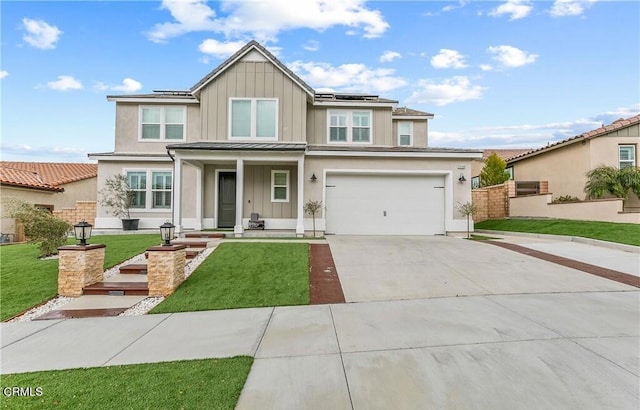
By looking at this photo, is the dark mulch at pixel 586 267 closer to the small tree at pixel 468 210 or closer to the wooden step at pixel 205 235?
the small tree at pixel 468 210

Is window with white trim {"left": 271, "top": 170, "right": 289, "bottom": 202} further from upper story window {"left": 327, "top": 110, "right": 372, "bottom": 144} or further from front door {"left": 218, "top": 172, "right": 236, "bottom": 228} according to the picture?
upper story window {"left": 327, "top": 110, "right": 372, "bottom": 144}

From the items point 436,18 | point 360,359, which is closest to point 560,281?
point 360,359

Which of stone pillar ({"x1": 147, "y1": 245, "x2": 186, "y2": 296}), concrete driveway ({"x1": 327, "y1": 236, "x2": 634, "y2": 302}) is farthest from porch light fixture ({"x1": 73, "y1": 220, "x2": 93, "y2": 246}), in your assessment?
concrete driveway ({"x1": 327, "y1": 236, "x2": 634, "y2": 302})

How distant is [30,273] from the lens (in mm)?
7590

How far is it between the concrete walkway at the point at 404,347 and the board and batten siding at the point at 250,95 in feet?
31.6

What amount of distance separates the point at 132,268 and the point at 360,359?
6.53m

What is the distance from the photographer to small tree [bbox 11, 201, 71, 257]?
28.7 ft

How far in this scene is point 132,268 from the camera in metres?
7.72

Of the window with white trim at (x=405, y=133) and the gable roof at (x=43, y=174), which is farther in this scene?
the window with white trim at (x=405, y=133)

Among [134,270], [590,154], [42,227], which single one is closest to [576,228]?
[590,154]

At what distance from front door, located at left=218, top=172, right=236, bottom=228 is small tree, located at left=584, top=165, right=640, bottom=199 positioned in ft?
50.8

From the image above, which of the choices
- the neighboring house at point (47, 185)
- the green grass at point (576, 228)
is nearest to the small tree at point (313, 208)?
the green grass at point (576, 228)

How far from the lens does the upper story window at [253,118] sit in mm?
13570

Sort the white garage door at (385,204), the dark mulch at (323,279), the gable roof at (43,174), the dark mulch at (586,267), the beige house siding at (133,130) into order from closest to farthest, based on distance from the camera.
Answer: the dark mulch at (323,279), the dark mulch at (586,267), the white garage door at (385,204), the beige house siding at (133,130), the gable roof at (43,174)
